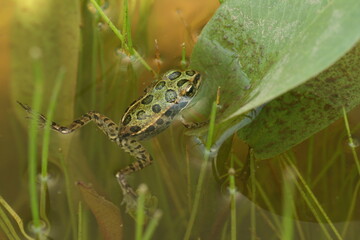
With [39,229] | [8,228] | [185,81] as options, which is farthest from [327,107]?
[8,228]

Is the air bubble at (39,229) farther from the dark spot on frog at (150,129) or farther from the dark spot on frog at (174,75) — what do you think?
the dark spot on frog at (174,75)

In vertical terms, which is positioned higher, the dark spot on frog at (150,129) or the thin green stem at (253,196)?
the dark spot on frog at (150,129)

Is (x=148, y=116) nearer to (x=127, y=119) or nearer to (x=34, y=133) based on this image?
(x=127, y=119)

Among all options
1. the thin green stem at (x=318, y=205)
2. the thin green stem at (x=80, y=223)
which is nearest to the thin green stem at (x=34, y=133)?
the thin green stem at (x=80, y=223)

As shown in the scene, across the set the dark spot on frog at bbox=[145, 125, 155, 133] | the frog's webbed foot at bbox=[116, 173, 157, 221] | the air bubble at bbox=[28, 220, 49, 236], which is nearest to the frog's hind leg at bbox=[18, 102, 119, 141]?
the dark spot on frog at bbox=[145, 125, 155, 133]

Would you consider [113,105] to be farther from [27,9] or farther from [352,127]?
[352,127]
